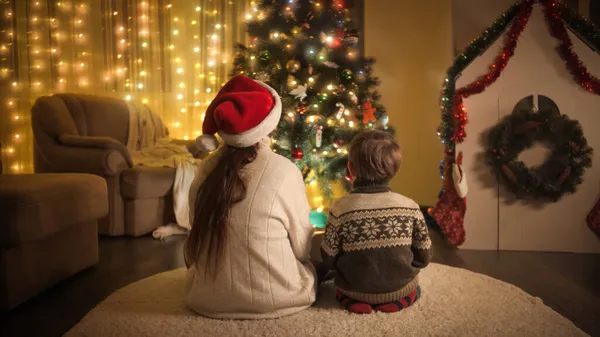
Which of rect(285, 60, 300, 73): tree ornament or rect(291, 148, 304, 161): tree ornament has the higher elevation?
rect(285, 60, 300, 73): tree ornament

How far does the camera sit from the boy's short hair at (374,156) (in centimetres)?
172

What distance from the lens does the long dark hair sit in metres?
1.61

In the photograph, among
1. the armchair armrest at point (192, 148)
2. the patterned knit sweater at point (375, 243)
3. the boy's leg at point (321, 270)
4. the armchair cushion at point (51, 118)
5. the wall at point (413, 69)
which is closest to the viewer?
the patterned knit sweater at point (375, 243)

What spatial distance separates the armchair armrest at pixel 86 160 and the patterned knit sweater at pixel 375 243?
2.23 meters

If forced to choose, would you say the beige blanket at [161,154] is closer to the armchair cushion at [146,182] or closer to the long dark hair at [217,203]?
the armchair cushion at [146,182]

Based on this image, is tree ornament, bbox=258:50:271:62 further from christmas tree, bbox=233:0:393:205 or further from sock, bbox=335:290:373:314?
sock, bbox=335:290:373:314

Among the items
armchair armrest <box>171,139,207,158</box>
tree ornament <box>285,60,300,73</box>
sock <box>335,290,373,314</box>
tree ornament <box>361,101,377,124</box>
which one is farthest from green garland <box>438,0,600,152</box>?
armchair armrest <box>171,139,207,158</box>

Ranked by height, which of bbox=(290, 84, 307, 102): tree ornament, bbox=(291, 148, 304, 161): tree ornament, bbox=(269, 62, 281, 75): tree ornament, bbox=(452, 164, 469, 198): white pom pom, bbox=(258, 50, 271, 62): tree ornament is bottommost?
bbox=(452, 164, 469, 198): white pom pom

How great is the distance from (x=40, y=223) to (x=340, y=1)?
9.16 ft

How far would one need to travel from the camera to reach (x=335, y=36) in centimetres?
358

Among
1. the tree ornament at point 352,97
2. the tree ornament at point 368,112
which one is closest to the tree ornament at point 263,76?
the tree ornament at point 352,97

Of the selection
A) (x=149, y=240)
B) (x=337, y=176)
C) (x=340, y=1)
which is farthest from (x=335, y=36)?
(x=149, y=240)

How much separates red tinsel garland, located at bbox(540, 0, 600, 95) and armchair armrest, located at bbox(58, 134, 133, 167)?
310 cm

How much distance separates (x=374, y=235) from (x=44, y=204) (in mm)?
1456
